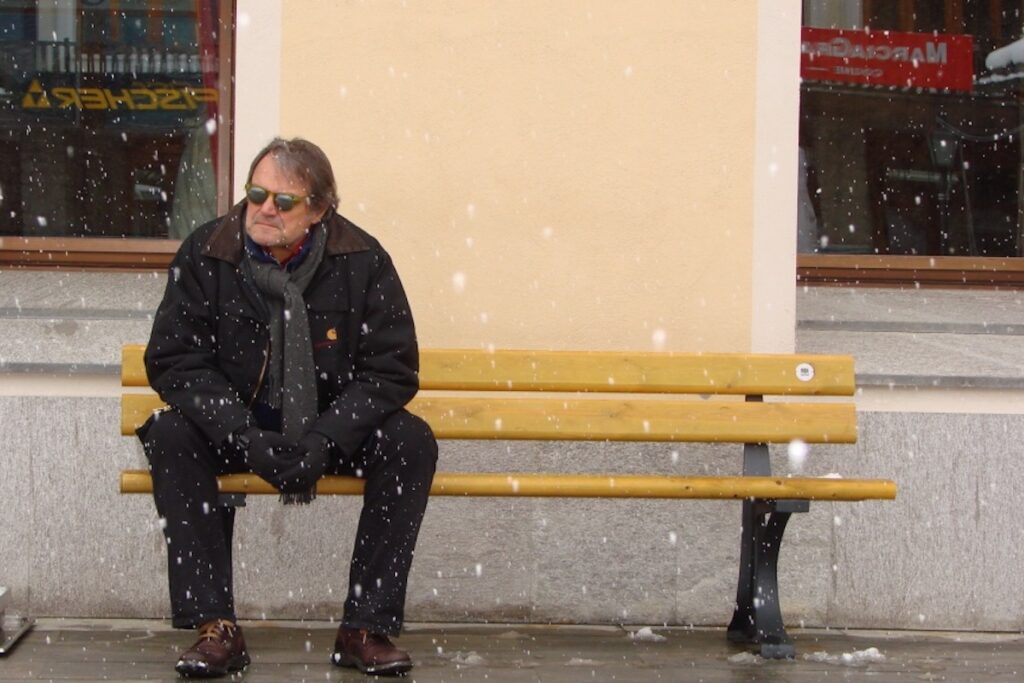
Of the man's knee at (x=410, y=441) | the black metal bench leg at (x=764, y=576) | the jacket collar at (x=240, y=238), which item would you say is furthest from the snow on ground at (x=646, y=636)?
the jacket collar at (x=240, y=238)

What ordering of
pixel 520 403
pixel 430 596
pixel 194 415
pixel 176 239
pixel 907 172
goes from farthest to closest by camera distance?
pixel 907 172, pixel 176 239, pixel 430 596, pixel 520 403, pixel 194 415

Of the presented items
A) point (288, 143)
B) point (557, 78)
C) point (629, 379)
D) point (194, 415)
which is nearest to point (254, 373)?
point (194, 415)

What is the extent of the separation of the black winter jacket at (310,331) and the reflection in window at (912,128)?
230 cm

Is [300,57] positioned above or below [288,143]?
above

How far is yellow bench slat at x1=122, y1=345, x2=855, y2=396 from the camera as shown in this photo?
533cm

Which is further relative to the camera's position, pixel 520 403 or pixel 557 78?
pixel 557 78

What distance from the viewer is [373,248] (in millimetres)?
5051

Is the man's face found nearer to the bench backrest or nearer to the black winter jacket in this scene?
the black winter jacket

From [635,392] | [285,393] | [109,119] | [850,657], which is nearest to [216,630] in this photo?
[285,393]

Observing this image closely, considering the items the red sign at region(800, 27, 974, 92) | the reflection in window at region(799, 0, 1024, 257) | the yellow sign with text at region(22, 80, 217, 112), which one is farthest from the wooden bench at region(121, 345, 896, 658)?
the red sign at region(800, 27, 974, 92)

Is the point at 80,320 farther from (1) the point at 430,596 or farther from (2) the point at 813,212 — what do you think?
(2) the point at 813,212

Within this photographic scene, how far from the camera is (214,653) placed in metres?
4.74

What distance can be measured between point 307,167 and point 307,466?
2.86ft

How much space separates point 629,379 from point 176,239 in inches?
79.4
